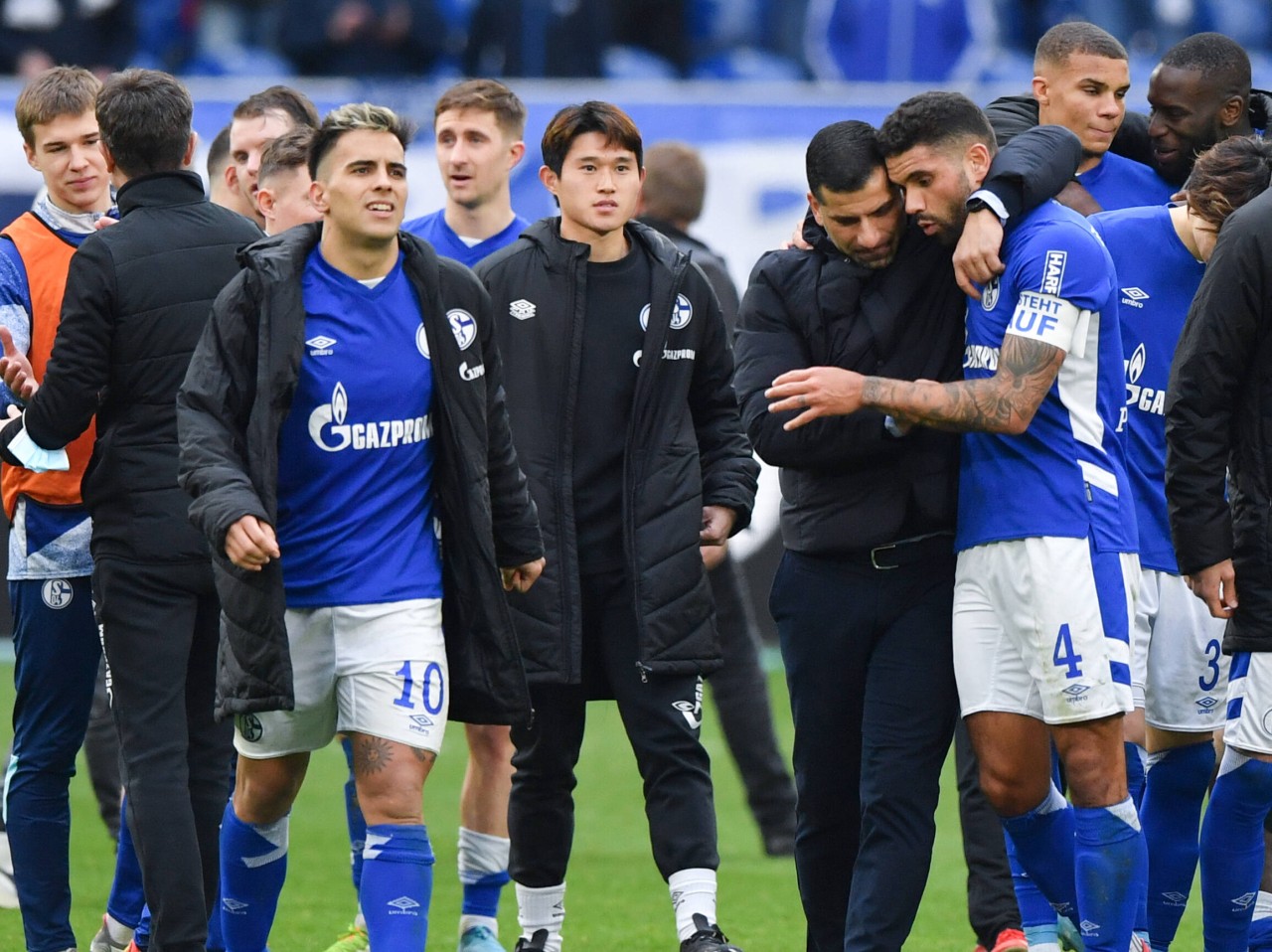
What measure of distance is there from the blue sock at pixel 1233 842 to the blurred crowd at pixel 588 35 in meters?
9.44

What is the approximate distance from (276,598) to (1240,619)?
7.84 ft

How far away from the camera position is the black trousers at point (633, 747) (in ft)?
19.0

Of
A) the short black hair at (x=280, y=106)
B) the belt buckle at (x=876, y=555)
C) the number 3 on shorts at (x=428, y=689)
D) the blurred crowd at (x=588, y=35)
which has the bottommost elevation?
the number 3 on shorts at (x=428, y=689)

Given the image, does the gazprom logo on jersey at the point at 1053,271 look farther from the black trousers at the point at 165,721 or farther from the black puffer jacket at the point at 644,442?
the black trousers at the point at 165,721

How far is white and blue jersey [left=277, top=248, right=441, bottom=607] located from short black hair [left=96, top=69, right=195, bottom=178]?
2.43ft

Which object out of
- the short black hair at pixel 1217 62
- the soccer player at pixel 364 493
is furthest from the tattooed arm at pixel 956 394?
the short black hair at pixel 1217 62

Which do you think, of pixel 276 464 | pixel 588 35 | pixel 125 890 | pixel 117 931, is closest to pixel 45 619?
pixel 125 890

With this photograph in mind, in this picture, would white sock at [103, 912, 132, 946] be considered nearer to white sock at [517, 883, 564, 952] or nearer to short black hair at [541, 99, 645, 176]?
white sock at [517, 883, 564, 952]

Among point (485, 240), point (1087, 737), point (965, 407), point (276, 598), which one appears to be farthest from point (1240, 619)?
point (485, 240)

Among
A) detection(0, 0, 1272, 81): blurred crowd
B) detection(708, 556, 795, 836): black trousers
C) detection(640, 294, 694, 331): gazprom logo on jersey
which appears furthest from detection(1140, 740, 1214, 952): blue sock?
detection(0, 0, 1272, 81): blurred crowd

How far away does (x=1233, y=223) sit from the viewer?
530cm

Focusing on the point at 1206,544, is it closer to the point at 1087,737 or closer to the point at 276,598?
the point at 1087,737

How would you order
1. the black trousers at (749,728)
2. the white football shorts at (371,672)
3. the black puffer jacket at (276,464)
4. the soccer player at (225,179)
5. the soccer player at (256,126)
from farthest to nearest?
the black trousers at (749,728)
the soccer player at (225,179)
the soccer player at (256,126)
the white football shorts at (371,672)
the black puffer jacket at (276,464)

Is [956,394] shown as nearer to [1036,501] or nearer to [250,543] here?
[1036,501]
